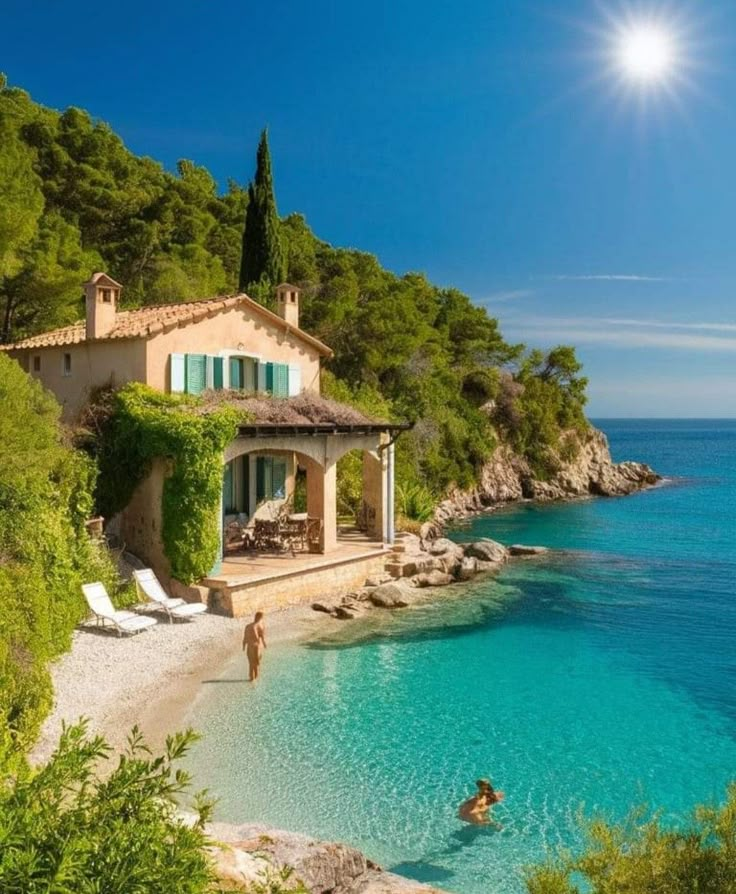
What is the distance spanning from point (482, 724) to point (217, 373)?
12.4 meters

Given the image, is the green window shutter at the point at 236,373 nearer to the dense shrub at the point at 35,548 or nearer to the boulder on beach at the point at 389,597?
the dense shrub at the point at 35,548

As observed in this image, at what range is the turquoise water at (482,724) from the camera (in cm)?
930

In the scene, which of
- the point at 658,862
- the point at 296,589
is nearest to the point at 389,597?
the point at 296,589

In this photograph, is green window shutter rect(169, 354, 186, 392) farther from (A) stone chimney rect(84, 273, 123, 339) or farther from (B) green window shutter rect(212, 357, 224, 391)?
(A) stone chimney rect(84, 273, 123, 339)

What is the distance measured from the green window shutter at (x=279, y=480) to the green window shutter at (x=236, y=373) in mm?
3129

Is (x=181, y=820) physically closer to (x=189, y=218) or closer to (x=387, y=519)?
(x=387, y=519)

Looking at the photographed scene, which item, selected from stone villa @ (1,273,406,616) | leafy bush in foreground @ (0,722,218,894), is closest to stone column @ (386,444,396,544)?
stone villa @ (1,273,406,616)

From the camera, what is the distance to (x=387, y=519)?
75.3 feet

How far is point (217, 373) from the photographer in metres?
20.5

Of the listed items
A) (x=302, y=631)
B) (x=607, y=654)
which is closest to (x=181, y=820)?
(x=302, y=631)

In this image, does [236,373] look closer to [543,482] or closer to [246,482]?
[246,482]

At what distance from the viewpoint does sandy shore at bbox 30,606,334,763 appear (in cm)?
1134

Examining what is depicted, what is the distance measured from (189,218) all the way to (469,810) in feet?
107

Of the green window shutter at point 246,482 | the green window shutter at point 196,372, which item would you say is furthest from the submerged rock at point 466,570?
the green window shutter at point 196,372
